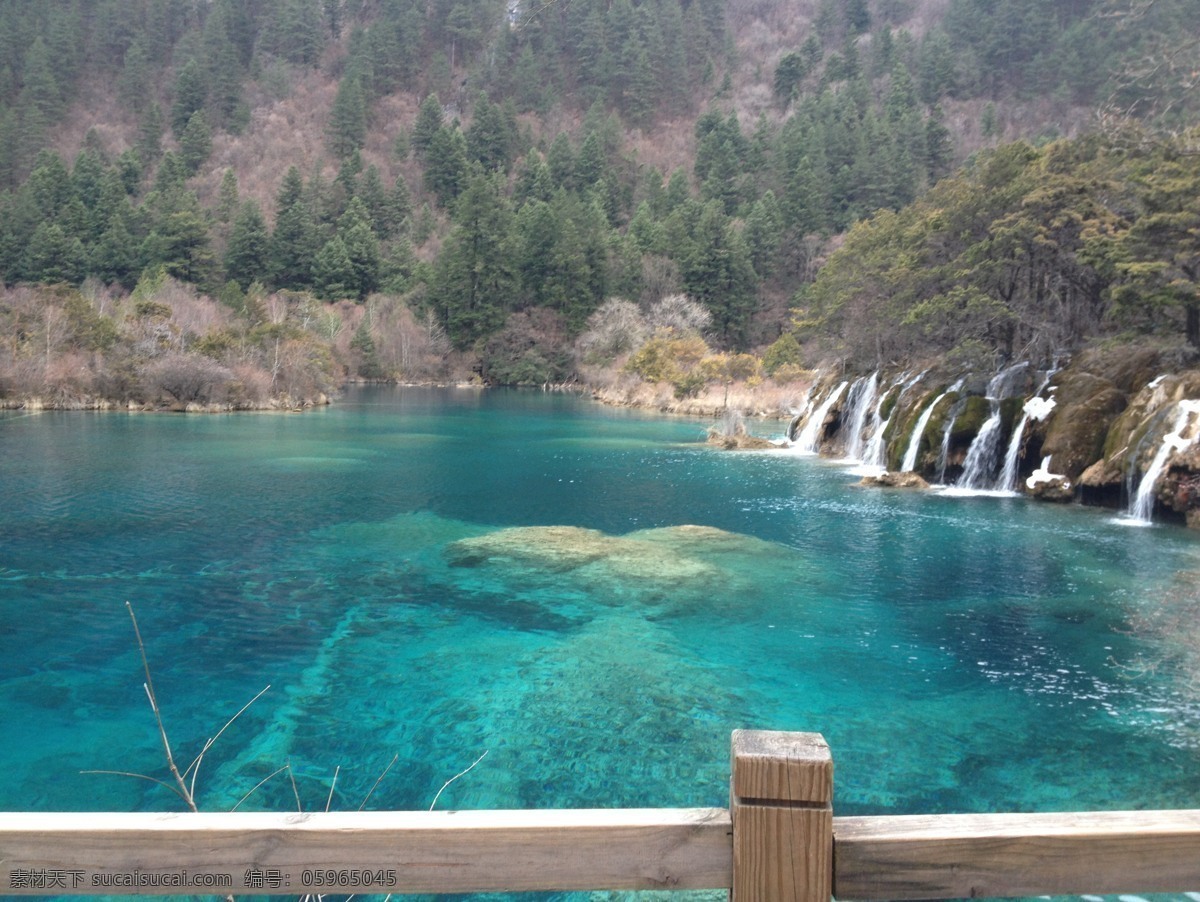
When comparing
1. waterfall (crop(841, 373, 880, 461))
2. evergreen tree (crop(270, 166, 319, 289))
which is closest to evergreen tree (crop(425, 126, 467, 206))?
evergreen tree (crop(270, 166, 319, 289))

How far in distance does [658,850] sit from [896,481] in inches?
873

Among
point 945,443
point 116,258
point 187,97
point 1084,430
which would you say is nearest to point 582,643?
point 1084,430

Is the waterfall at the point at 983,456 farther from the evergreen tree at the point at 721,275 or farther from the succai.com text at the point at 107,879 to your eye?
the evergreen tree at the point at 721,275

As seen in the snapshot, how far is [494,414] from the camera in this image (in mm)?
46906

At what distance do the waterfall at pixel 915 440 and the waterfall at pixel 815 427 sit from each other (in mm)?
6578

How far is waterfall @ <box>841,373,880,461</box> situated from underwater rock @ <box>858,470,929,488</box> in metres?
Answer: 6.56

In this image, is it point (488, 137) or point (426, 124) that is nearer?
point (488, 137)

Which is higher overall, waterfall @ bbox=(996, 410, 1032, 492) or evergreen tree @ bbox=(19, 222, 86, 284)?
evergreen tree @ bbox=(19, 222, 86, 284)

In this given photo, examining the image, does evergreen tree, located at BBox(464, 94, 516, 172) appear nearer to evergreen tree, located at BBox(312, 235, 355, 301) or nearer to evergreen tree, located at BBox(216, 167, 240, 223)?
evergreen tree, located at BBox(216, 167, 240, 223)

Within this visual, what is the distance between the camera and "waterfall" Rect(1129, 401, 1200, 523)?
17766mm

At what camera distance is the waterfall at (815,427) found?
106 feet

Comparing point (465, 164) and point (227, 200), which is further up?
point (465, 164)

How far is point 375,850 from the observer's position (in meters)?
2.21

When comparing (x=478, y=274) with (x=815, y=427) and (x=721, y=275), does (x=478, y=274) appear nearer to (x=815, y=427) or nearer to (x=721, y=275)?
(x=721, y=275)
